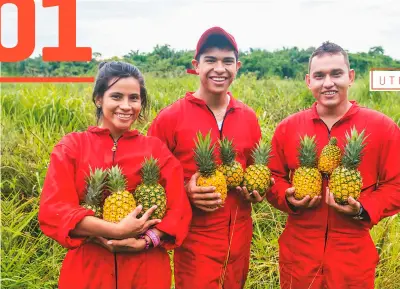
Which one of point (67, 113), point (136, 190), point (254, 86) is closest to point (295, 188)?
point (136, 190)

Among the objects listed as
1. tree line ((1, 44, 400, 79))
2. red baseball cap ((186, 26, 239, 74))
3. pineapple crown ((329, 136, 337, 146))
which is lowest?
pineapple crown ((329, 136, 337, 146))

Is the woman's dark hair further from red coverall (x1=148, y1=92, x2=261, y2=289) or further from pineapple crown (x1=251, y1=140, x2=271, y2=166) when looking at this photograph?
pineapple crown (x1=251, y1=140, x2=271, y2=166)

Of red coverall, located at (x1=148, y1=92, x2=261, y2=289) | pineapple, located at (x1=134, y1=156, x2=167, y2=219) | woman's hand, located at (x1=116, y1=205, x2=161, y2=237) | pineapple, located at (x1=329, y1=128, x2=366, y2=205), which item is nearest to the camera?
woman's hand, located at (x1=116, y1=205, x2=161, y2=237)

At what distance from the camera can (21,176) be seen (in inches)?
221

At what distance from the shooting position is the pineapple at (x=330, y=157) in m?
3.31

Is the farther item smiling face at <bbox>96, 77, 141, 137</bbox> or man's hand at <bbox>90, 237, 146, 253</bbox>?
smiling face at <bbox>96, 77, 141, 137</bbox>

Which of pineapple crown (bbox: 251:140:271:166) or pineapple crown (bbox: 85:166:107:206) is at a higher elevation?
pineapple crown (bbox: 251:140:271:166)

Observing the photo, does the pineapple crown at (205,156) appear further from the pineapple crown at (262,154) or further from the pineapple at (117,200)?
the pineapple at (117,200)

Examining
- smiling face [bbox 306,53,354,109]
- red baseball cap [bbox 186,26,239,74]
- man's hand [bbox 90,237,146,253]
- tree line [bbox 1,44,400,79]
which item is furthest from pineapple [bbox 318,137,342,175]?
tree line [bbox 1,44,400,79]

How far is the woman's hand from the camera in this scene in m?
2.84

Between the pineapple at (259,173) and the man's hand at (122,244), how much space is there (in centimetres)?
95

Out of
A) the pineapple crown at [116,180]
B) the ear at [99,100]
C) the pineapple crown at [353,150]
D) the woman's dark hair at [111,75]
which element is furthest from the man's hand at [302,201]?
the ear at [99,100]

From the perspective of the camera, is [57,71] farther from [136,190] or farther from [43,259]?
[136,190]

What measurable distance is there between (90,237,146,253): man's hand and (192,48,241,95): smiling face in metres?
1.40
